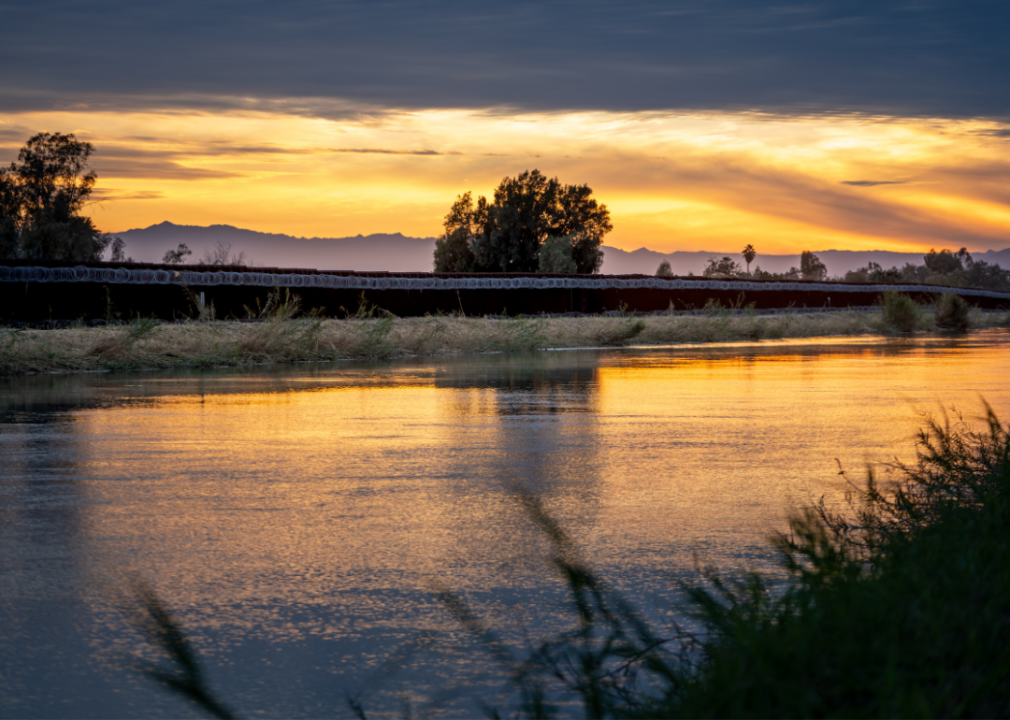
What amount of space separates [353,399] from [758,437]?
17.2 feet

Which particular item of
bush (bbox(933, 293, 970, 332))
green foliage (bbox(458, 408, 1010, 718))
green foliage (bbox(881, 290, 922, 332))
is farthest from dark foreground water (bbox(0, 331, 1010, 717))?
bush (bbox(933, 293, 970, 332))

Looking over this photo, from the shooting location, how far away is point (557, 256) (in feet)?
319

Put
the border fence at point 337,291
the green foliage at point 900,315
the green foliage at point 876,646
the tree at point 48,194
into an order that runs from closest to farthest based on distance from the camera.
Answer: the green foliage at point 876,646, the border fence at point 337,291, the green foliage at point 900,315, the tree at point 48,194

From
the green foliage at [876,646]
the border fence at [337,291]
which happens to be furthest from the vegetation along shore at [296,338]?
the green foliage at [876,646]

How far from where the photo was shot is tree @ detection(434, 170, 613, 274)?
103 meters

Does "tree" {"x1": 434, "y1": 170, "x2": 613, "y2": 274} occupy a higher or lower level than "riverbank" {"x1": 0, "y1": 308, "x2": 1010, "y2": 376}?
higher

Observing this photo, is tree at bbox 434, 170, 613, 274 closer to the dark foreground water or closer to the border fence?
the border fence

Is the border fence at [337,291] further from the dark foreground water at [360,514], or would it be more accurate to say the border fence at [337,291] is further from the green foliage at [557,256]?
the green foliage at [557,256]

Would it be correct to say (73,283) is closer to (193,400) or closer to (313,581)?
(193,400)

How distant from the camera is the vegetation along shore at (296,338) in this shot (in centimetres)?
1830

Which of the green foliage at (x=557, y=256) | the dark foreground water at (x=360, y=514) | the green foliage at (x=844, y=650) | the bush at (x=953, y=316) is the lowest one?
the dark foreground water at (x=360, y=514)


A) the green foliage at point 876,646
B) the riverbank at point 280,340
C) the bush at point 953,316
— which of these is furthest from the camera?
the bush at point 953,316

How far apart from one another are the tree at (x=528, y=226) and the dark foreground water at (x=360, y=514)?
90142mm

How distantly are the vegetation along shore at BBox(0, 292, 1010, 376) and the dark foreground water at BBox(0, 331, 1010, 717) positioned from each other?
15.8ft
